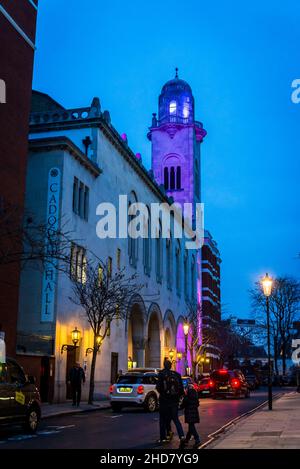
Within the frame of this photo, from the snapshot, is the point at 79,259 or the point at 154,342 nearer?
the point at 79,259

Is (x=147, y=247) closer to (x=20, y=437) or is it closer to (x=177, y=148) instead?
(x=177, y=148)

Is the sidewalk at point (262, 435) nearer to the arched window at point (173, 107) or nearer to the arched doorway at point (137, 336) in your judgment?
the arched doorway at point (137, 336)

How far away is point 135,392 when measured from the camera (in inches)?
967

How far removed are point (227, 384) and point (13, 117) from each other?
21442mm

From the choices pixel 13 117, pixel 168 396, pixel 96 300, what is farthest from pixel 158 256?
pixel 168 396

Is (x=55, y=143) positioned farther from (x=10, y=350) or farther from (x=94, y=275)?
(x=10, y=350)

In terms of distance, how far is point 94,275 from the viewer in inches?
1335

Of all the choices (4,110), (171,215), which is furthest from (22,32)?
(171,215)

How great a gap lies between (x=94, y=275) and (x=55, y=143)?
24.8ft

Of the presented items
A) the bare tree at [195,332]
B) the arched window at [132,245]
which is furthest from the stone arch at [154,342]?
the arched window at [132,245]

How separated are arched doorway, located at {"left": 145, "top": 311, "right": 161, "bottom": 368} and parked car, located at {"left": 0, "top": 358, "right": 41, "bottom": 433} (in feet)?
124

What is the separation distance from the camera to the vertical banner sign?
1208 inches

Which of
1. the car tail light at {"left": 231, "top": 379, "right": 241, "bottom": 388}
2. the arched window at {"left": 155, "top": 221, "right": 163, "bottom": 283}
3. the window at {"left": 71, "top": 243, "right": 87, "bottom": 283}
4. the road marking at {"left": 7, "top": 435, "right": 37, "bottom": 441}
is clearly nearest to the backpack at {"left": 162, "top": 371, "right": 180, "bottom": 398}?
the road marking at {"left": 7, "top": 435, "right": 37, "bottom": 441}

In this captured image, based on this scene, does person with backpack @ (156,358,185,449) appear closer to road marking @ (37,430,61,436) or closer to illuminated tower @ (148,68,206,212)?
road marking @ (37,430,61,436)
